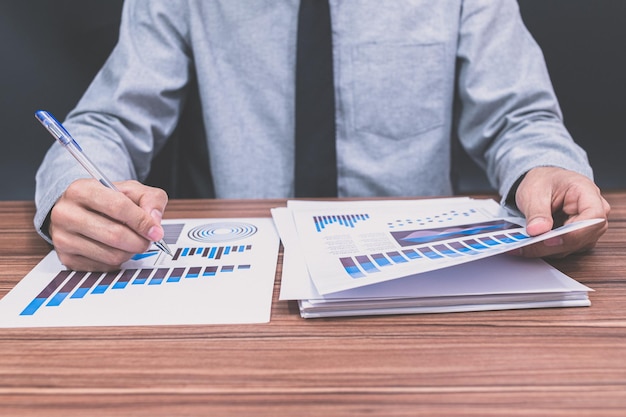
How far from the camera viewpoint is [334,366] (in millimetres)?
428

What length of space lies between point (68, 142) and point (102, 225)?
0.10 metres

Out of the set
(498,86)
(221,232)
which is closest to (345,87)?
(498,86)

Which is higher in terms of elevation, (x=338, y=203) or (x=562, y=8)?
(x=562, y=8)

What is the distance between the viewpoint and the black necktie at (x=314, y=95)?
1.03 meters

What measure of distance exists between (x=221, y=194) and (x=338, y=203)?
387 mm

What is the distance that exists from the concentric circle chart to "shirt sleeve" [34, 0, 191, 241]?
0.76ft

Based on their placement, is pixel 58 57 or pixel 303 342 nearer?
pixel 303 342

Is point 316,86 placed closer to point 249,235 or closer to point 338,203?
point 338,203

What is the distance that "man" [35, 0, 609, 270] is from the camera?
1037mm

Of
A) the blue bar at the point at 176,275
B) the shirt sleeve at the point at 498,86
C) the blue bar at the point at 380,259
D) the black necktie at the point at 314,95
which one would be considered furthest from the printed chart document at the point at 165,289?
the shirt sleeve at the point at 498,86

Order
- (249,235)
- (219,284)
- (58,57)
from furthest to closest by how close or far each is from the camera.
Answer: (58,57)
(249,235)
(219,284)

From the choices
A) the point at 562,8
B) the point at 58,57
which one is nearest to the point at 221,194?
the point at 58,57

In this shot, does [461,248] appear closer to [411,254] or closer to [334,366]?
[411,254]

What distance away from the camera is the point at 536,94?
3.31 ft
